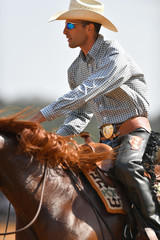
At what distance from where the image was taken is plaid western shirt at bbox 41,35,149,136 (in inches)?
145

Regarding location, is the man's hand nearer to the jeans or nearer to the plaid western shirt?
the plaid western shirt

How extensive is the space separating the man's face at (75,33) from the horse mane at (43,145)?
4.54 ft

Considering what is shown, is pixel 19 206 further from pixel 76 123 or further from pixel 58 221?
pixel 76 123

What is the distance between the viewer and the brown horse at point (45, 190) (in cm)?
307

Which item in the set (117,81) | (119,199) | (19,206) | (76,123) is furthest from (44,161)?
(76,123)

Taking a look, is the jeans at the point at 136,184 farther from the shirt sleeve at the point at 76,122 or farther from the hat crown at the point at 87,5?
the hat crown at the point at 87,5

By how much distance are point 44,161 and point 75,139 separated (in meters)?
0.46

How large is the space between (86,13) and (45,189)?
2179 mm

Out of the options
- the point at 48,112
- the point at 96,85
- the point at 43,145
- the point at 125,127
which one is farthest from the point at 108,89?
the point at 43,145

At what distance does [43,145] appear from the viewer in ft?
10.3

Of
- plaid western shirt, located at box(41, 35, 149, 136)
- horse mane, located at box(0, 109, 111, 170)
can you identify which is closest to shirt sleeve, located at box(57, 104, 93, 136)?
plaid western shirt, located at box(41, 35, 149, 136)

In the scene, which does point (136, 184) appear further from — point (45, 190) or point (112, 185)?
point (45, 190)

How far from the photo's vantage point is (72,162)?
3.31 meters

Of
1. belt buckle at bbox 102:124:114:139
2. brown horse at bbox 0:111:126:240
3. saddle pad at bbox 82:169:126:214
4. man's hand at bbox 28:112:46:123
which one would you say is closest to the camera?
brown horse at bbox 0:111:126:240
